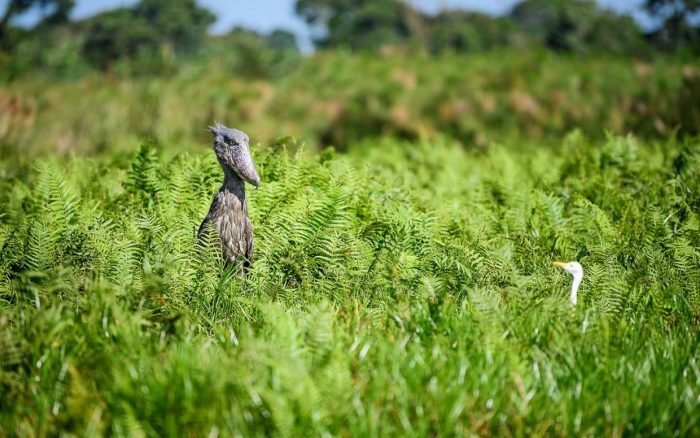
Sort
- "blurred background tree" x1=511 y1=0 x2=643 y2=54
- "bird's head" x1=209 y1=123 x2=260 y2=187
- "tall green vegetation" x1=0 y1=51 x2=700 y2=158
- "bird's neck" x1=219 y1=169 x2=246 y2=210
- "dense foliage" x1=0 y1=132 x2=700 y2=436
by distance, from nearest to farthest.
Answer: "dense foliage" x1=0 y1=132 x2=700 y2=436 → "bird's head" x1=209 y1=123 x2=260 y2=187 → "bird's neck" x1=219 y1=169 x2=246 y2=210 → "tall green vegetation" x1=0 y1=51 x2=700 y2=158 → "blurred background tree" x1=511 y1=0 x2=643 y2=54

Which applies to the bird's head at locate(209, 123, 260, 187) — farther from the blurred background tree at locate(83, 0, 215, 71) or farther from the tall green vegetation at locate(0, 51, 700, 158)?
the blurred background tree at locate(83, 0, 215, 71)

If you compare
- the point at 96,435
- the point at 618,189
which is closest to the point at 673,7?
the point at 618,189

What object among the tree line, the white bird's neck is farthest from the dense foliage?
the tree line

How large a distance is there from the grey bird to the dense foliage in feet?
0.47

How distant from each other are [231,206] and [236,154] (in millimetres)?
292

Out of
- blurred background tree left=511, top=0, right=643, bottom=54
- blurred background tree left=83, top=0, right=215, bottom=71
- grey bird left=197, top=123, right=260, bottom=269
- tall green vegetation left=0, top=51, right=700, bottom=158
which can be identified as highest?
grey bird left=197, top=123, right=260, bottom=269

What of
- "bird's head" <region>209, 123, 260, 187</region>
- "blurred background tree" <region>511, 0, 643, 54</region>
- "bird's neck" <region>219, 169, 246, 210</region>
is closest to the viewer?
"bird's head" <region>209, 123, 260, 187</region>

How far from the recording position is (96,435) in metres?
2.39

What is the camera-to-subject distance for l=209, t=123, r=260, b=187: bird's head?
389 centimetres

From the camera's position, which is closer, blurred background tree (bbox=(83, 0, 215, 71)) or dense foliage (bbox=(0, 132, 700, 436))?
dense foliage (bbox=(0, 132, 700, 436))

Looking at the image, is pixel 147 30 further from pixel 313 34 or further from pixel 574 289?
pixel 574 289

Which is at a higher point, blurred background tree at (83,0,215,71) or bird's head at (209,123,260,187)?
bird's head at (209,123,260,187)

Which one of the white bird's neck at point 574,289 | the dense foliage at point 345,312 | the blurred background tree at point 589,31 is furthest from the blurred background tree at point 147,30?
the white bird's neck at point 574,289

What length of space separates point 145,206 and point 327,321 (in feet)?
9.78
